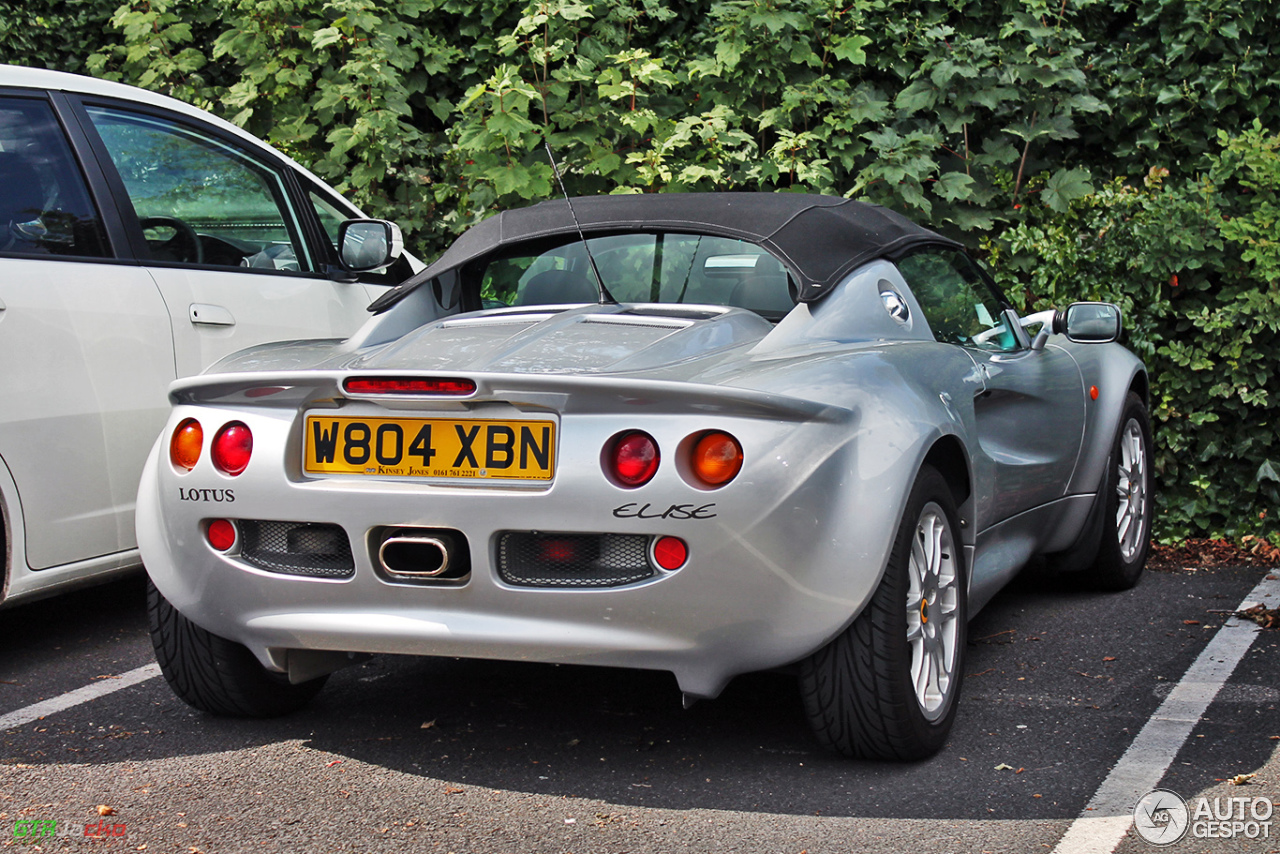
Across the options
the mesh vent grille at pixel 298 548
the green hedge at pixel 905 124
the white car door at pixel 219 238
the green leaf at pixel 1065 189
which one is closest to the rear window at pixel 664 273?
the mesh vent grille at pixel 298 548

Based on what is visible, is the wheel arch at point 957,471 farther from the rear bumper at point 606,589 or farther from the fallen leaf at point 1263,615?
the fallen leaf at point 1263,615

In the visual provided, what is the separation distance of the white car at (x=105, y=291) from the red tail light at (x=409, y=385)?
4.75 ft

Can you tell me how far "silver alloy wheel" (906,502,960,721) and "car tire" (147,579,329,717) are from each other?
1.56 m

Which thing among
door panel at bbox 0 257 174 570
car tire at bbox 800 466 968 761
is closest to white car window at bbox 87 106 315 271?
door panel at bbox 0 257 174 570

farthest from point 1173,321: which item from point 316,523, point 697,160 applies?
point 316,523

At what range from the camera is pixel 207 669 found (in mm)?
3326

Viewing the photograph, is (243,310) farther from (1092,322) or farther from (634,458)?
(1092,322)

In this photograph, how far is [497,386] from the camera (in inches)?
109

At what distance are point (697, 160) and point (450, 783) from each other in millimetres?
5095

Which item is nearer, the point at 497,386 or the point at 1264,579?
the point at 497,386

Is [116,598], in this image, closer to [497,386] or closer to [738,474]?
[497,386]

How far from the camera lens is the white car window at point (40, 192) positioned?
394 cm

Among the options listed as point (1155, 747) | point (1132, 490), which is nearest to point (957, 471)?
point (1155, 747)

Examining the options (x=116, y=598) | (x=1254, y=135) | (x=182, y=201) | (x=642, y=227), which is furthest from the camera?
(x=1254, y=135)
